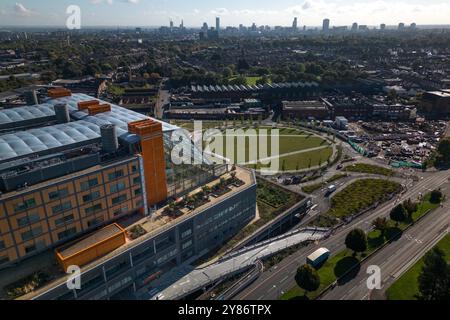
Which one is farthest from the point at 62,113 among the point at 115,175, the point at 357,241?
the point at 357,241

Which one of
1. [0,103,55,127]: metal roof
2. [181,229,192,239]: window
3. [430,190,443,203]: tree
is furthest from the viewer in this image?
[430,190,443,203]: tree

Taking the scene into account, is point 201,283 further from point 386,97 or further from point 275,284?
point 386,97

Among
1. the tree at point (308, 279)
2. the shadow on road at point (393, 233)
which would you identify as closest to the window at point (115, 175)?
the tree at point (308, 279)

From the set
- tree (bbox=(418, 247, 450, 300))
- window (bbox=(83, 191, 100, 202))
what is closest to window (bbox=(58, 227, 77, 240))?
window (bbox=(83, 191, 100, 202))

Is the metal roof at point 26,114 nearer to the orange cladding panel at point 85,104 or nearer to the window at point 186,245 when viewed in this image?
the orange cladding panel at point 85,104

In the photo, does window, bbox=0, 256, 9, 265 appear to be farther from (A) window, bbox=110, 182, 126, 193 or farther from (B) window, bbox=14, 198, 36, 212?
(A) window, bbox=110, 182, 126, 193

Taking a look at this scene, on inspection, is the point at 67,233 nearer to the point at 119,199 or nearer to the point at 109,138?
the point at 119,199

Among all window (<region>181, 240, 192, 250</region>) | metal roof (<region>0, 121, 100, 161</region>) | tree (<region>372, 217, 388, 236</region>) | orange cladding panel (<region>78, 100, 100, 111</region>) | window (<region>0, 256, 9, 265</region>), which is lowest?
tree (<region>372, 217, 388, 236</region>)
